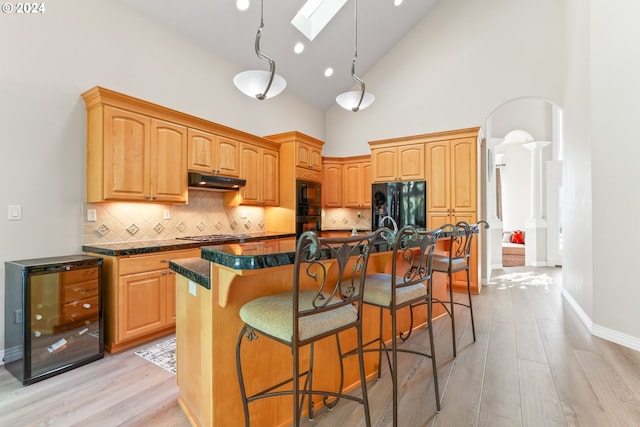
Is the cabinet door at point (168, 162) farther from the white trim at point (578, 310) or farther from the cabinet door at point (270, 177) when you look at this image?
the white trim at point (578, 310)

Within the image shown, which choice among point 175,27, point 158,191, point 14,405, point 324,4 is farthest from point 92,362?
point 324,4

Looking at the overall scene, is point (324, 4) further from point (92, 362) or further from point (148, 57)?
point (92, 362)

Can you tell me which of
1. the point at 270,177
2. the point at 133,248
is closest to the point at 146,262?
the point at 133,248

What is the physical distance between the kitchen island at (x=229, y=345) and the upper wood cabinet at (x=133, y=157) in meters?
1.63

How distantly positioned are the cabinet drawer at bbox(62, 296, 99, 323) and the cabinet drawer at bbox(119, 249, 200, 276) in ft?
0.98

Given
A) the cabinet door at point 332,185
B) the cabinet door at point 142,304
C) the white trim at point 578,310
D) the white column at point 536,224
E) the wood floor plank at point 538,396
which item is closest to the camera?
the wood floor plank at point 538,396

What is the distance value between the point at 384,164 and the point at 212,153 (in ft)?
9.60

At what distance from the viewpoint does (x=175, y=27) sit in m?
3.67

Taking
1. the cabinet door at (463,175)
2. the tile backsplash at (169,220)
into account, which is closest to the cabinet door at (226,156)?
the tile backsplash at (169,220)

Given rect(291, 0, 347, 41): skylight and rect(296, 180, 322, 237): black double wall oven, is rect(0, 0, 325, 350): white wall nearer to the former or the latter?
rect(291, 0, 347, 41): skylight

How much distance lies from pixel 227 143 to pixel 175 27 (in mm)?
1480

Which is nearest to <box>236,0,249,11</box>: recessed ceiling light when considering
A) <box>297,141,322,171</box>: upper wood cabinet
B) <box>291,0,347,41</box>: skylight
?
<box>291,0,347,41</box>: skylight

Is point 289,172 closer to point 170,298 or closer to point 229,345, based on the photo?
point 170,298

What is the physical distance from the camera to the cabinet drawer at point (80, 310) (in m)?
2.33
